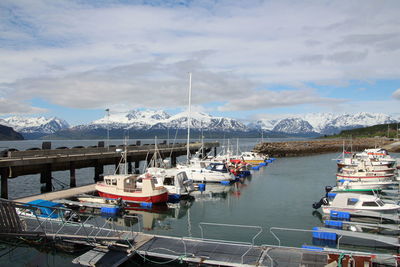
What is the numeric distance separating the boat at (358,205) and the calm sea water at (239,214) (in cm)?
216

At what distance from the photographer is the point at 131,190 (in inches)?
1352

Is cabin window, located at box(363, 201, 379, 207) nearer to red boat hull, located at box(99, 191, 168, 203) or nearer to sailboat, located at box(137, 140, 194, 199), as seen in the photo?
sailboat, located at box(137, 140, 194, 199)

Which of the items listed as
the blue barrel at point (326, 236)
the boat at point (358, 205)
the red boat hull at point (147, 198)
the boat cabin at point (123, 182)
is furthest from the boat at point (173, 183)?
the blue barrel at point (326, 236)

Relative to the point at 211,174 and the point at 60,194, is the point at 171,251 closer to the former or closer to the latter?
the point at 60,194

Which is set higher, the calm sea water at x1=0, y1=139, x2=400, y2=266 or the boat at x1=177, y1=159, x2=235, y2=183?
the boat at x1=177, y1=159, x2=235, y2=183

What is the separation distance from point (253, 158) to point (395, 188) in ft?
121

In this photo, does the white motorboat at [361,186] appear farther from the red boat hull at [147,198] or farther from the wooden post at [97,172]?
the wooden post at [97,172]

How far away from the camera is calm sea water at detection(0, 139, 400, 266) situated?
23.3 metres

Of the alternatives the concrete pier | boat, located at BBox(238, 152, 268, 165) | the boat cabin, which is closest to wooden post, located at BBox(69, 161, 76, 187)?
the concrete pier

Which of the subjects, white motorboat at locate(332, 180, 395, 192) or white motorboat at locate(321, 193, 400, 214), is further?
white motorboat at locate(332, 180, 395, 192)

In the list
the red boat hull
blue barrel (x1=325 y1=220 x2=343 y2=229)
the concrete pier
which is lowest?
blue barrel (x1=325 y1=220 x2=343 y2=229)

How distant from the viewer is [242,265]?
1669 cm

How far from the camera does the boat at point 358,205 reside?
2931cm

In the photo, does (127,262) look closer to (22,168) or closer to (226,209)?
(226,209)
